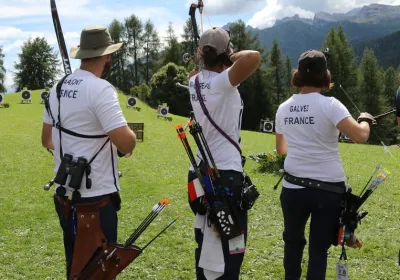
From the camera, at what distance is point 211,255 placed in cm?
251

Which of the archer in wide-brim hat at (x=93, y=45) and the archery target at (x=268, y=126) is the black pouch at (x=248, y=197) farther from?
the archery target at (x=268, y=126)

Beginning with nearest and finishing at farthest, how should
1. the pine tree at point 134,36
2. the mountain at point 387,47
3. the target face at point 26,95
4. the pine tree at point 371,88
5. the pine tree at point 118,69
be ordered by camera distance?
the target face at point 26,95
the pine tree at point 371,88
the pine tree at point 118,69
the pine tree at point 134,36
the mountain at point 387,47

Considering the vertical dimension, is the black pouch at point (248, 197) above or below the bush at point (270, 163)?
above

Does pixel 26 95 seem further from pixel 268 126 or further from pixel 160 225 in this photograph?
pixel 160 225

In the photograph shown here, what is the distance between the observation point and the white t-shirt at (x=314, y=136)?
2.59 meters

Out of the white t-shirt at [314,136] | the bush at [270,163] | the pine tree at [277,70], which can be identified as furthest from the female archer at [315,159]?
the pine tree at [277,70]

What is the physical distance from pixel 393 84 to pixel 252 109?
69.4 ft

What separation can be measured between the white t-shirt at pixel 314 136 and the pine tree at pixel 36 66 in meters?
51.8

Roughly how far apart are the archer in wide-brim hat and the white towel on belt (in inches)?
46.9

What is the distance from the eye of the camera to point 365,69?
4553 cm

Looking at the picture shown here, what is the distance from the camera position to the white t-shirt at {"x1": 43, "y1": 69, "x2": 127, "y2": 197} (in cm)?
231

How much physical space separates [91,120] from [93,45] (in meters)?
0.46

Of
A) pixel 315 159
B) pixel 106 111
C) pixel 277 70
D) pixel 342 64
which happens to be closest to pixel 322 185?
pixel 315 159

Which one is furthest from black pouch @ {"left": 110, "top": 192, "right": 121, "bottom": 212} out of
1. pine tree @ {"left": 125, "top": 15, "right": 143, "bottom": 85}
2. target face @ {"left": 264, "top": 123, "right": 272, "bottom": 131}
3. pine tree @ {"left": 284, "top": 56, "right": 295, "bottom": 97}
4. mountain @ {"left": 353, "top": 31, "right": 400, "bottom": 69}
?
mountain @ {"left": 353, "top": 31, "right": 400, "bottom": 69}
